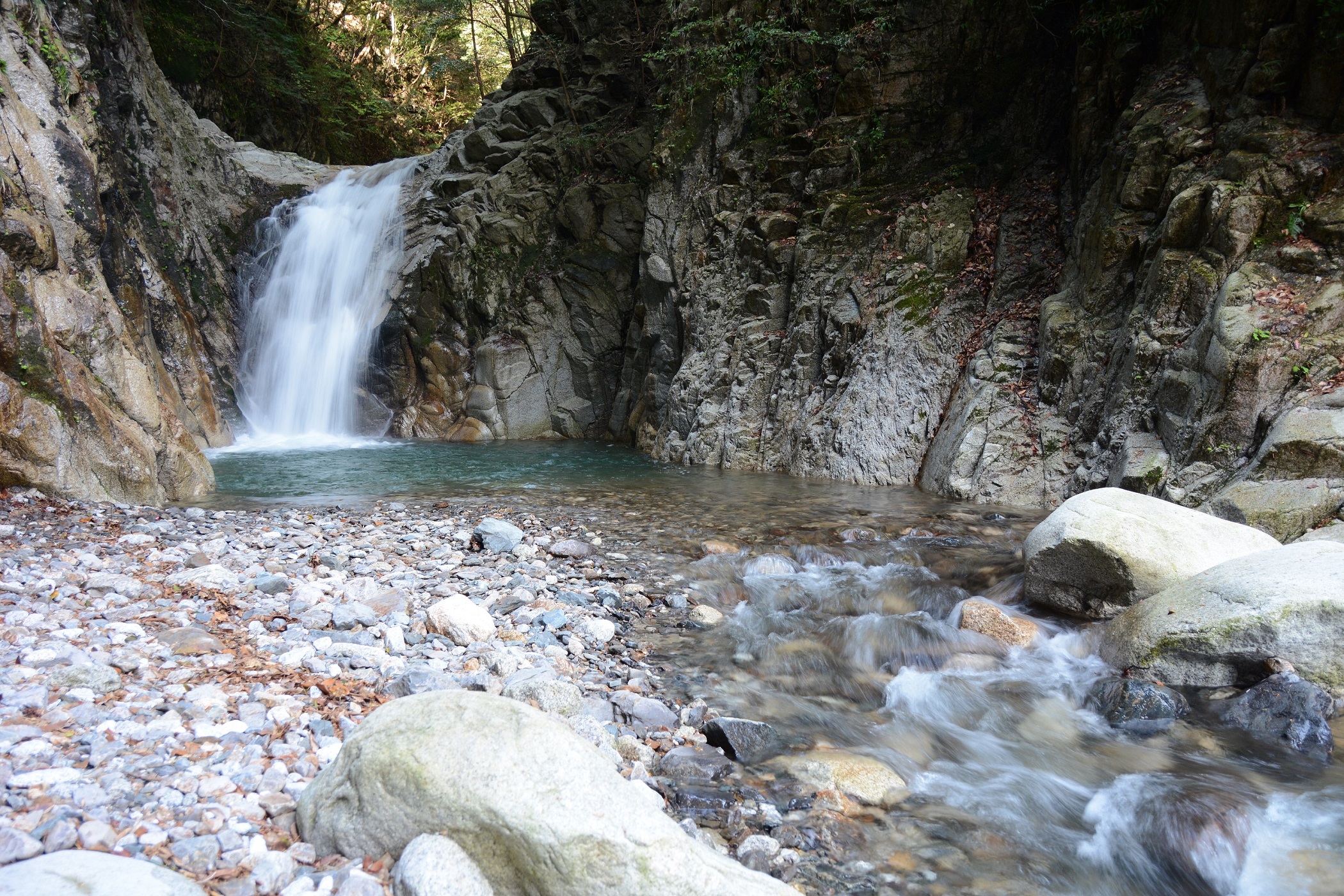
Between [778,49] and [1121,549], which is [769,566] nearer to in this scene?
[1121,549]

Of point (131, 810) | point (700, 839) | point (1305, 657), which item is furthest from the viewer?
point (1305, 657)

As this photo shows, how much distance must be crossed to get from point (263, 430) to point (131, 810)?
17734 millimetres

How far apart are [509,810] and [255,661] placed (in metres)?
2.09

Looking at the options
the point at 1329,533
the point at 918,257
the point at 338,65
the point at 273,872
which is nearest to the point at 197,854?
the point at 273,872

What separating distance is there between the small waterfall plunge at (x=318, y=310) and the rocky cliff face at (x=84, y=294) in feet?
11.3

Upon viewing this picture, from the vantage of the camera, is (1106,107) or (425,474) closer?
(1106,107)

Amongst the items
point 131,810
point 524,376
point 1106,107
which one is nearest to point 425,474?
point 524,376

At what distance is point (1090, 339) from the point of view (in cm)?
883

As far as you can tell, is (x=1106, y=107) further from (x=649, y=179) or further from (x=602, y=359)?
(x=602, y=359)

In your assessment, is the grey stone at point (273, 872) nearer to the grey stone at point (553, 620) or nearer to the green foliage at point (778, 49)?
the grey stone at point (553, 620)

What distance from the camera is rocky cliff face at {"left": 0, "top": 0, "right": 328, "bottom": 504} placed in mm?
6484

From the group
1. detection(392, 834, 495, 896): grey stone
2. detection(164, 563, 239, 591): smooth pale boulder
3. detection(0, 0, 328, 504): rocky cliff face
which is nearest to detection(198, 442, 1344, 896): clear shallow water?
detection(392, 834, 495, 896): grey stone

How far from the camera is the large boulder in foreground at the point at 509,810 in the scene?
2025 millimetres

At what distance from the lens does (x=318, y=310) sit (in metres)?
19.4
